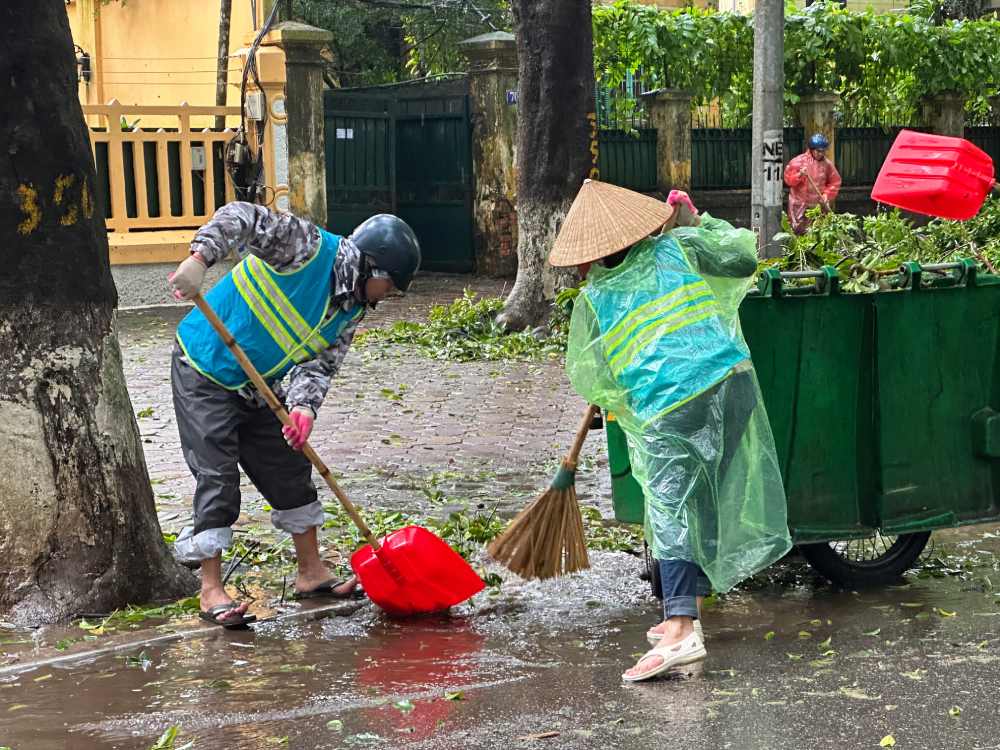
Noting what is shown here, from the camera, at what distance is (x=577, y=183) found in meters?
12.2

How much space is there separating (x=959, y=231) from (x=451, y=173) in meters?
10.8

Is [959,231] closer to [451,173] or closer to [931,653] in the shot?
[931,653]

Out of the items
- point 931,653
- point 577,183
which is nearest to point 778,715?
point 931,653

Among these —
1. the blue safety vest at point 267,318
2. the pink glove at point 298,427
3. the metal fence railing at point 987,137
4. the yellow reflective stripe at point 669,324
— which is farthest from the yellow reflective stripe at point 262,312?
the metal fence railing at point 987,137

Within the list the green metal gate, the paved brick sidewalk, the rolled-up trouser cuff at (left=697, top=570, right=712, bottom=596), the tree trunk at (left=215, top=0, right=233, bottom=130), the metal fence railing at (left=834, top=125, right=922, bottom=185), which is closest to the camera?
the rolled-up trouser cuff at (left=697, top=570, right=712, bottom=596)

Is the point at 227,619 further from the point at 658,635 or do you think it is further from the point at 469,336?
the point at 469,336

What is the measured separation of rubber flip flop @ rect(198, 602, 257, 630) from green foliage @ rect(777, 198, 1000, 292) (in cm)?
258

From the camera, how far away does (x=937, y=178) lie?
6590 millimetres

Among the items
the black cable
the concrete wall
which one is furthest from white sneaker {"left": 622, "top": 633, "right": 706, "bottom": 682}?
the black cable

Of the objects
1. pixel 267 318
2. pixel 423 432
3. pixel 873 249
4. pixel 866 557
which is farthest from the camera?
pixel 423 432

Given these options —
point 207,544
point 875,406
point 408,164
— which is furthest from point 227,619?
point 408,164

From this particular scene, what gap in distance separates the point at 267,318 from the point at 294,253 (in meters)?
0.25

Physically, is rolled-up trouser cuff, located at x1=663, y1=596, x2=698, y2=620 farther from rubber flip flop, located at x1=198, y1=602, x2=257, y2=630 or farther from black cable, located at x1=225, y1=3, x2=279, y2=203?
black cable, located at x1=225, y1=3, x2=279, y2=203

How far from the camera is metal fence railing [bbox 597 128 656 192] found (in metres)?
19.2
